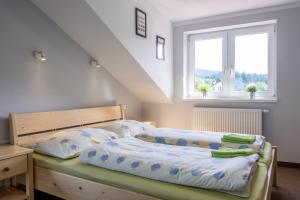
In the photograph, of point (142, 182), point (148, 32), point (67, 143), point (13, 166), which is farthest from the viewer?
point (148, 32)

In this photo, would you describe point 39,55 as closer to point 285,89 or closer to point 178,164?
point 178,164

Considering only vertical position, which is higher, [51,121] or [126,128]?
[51,121]

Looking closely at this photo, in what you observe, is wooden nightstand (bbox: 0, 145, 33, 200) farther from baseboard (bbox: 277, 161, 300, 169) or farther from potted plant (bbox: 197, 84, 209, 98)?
baseboard (bbox: 277, 161, 300, 169)

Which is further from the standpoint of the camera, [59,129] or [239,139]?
[59,129]

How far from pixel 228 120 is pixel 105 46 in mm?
2052

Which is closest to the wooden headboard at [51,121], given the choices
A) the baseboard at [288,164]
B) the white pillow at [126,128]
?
the white pillow at [126,128]

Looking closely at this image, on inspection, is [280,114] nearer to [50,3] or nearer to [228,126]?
[228,126]

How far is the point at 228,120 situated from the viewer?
365cm

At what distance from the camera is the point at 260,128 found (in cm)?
345

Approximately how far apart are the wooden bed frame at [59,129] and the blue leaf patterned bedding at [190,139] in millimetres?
221

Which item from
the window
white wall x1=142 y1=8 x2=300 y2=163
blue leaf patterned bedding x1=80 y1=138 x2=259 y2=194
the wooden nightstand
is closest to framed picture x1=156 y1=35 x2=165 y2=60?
the window

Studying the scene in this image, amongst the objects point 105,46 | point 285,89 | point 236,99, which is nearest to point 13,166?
point 105,46

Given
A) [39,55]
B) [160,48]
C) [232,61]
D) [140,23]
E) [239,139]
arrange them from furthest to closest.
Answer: [232,61], [160,48], [140,23], [39,55], [239,139]

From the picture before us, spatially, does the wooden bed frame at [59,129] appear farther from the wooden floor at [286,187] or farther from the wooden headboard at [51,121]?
the wooden floor at [286,187]
